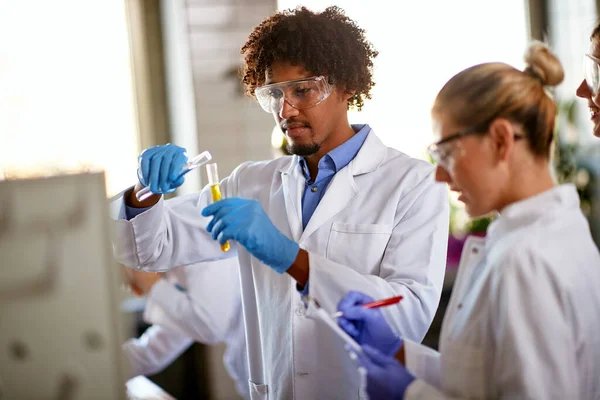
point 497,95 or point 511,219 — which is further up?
point 497,95

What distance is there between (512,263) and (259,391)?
3.05 ft

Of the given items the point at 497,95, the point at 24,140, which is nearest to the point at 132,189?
the point at 497,95

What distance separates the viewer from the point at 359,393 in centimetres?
151

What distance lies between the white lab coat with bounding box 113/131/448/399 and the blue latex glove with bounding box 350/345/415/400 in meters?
0.28

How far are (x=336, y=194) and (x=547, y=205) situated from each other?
0.66 m

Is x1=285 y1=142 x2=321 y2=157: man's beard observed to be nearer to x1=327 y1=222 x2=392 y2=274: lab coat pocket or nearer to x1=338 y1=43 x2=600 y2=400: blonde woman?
x1=327 y1=222 x2=392 y2=274: lab coat pocket

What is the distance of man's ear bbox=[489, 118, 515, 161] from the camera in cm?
108

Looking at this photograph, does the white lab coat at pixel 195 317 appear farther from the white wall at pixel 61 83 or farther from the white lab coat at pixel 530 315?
the white lab coat at pixel 530 315

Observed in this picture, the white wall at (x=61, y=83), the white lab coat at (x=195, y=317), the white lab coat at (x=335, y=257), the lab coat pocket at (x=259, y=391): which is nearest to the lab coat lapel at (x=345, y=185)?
the white lab coat at (x=335, y=257)

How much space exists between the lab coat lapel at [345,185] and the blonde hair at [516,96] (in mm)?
550

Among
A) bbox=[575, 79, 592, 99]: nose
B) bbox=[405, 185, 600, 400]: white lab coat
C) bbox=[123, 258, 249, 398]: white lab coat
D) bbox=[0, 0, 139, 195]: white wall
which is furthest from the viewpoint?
bbox=[0, 0, 139, 195]: white wall

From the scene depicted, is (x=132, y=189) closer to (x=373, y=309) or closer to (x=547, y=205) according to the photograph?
(x=373, y=309)

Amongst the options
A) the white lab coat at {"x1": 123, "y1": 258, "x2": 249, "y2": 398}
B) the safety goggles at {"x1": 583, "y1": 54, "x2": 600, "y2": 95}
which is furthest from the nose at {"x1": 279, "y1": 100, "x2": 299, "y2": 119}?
the white lab coat at {"x1": 123, "y1": 258, "x2": 249, "y2": 398}

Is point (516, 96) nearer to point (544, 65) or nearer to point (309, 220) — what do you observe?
point (544, 65)
